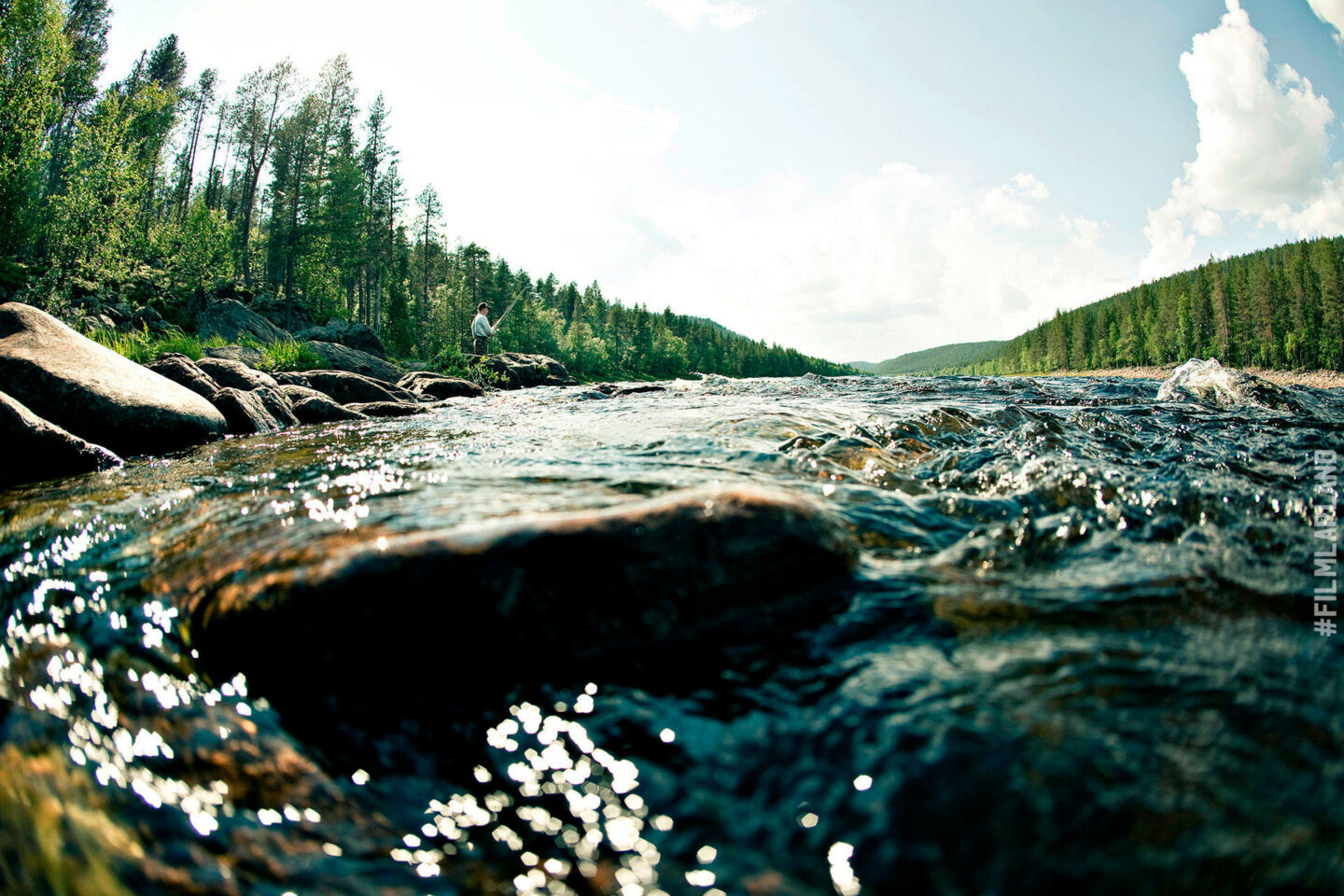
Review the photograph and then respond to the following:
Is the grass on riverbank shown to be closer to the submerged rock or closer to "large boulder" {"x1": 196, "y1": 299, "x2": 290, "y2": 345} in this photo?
"large boulder" {"x1": 196, "y1": 299, "x2": 290, "y2": 345}

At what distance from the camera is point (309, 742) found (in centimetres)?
176

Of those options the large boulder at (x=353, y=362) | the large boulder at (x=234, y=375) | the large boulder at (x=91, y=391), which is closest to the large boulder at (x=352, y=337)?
the large boulder at (x=353, y=362)

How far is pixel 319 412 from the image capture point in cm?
997

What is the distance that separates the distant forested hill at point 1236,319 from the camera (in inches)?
2847

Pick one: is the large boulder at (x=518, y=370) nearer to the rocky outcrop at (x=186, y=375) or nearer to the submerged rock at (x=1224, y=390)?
the rocky outcrop at (x=186, y=375)

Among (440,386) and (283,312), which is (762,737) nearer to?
(440,386)

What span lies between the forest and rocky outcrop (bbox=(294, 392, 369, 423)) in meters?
12.3

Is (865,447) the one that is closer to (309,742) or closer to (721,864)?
(721,864)

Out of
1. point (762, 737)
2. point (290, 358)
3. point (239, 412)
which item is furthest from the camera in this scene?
point (290, 358)

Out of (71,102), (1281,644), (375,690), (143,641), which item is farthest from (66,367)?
(71,102)

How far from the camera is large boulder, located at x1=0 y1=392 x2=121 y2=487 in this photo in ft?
16.3

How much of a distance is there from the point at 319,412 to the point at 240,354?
309 inches

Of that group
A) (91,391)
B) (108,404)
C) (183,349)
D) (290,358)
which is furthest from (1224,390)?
(290,358)

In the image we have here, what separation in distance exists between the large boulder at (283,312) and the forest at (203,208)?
1.13 m
